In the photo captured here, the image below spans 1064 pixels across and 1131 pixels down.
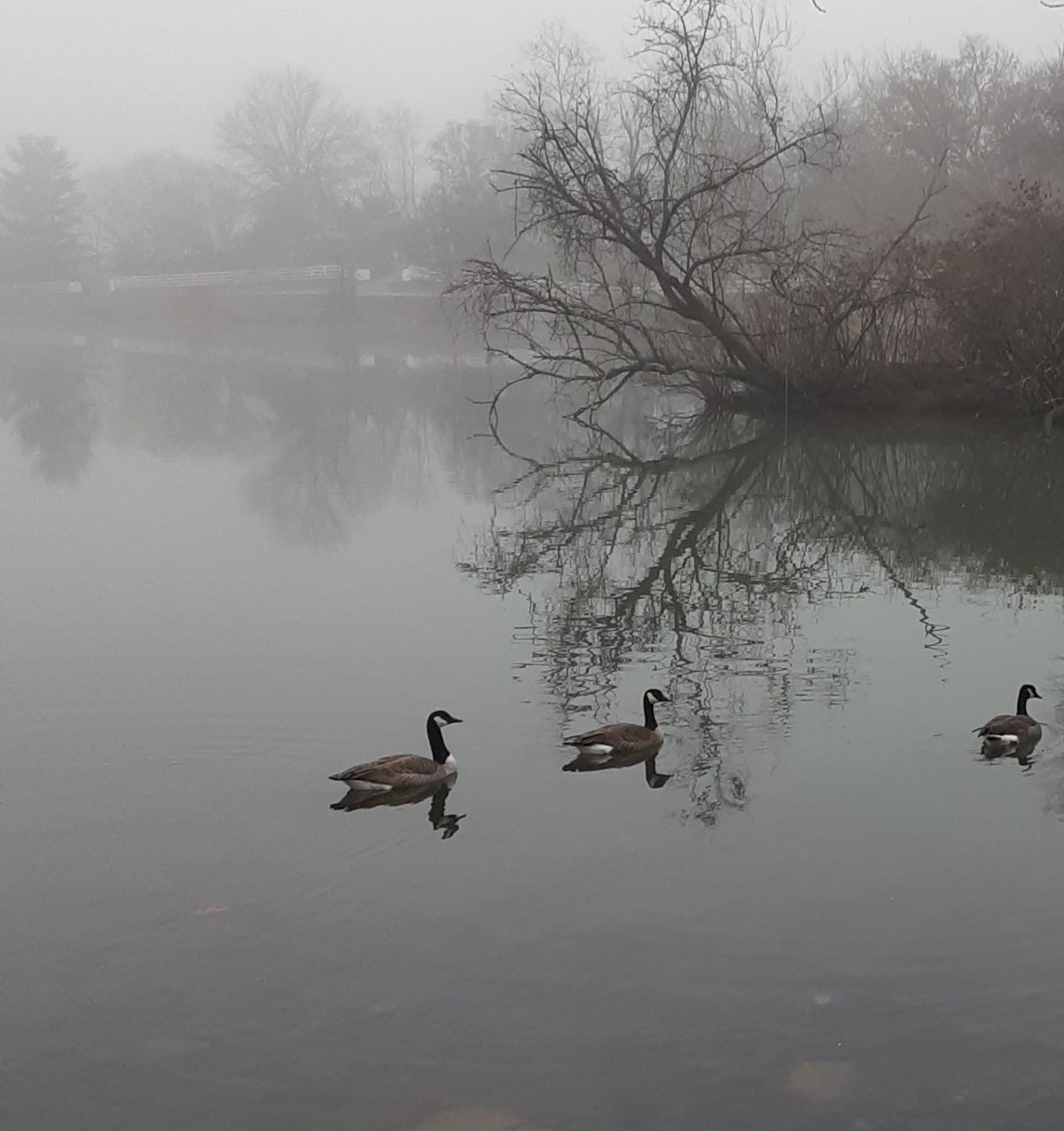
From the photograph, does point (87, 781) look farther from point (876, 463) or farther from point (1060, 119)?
point (1060, 119)

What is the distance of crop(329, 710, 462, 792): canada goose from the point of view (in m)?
8.20

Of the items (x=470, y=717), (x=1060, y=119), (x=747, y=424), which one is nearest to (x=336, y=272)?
(x=1060, y=119)

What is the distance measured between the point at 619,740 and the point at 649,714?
1.52 ft

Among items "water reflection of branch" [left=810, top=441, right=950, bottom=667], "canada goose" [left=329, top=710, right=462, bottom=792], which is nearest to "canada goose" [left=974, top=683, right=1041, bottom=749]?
"water reflection of branch" [left=810, top=441, right=950, bottom=667]

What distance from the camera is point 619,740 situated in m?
8.83

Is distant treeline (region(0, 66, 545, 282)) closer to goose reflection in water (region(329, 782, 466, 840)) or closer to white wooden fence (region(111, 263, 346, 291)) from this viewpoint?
white wooden fence (region(111, 263, 346, 291))

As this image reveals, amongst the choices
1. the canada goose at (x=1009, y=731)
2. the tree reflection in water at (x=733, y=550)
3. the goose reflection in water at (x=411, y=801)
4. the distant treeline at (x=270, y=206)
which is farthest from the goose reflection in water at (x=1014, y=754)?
the distant treeline at (x=270, y=206)

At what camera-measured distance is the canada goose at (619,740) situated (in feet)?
28.9

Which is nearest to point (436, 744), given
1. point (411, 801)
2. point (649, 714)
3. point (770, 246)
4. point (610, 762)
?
point (411, 801)

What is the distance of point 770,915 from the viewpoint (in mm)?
6734

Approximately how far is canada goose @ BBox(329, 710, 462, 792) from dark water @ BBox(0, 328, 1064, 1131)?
15cm

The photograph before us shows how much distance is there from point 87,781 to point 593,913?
3507 millimetres

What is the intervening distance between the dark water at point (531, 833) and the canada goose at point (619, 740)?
0.23m

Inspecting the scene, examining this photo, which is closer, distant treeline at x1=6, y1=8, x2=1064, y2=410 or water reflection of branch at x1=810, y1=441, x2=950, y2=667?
water reflection of branch at x1=810, y1=441, x2=950, y2=667
